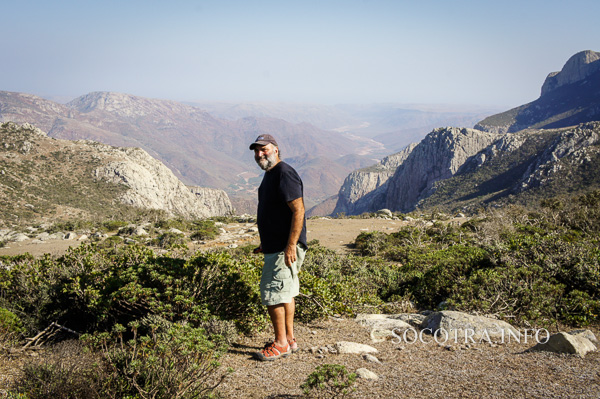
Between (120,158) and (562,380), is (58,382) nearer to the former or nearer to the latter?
(562,380)

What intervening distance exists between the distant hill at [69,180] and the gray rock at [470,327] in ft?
120

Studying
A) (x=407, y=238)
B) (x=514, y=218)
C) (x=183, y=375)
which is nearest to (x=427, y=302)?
(x=183, y=375)

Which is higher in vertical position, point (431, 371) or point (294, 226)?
point (294, 226)

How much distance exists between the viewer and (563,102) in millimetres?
143750

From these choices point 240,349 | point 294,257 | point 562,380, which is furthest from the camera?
point 240,349

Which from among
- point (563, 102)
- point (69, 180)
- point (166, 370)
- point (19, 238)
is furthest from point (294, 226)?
point (563, 102)

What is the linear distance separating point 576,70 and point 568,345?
202907 millimetres

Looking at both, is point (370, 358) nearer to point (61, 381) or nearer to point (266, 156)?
point (266, 156)

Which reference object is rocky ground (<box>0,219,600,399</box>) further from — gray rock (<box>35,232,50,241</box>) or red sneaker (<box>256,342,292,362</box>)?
gray rock (<box>35,232,50,241</box>)

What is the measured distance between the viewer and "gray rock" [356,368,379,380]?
3.37m

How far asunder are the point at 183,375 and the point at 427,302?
582 centimetres

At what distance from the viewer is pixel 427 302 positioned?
283 inches

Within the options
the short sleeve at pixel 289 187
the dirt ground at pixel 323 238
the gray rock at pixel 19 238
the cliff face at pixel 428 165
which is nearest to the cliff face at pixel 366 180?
the cliff face at pixel 428 165

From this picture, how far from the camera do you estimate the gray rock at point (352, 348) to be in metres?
4.16
